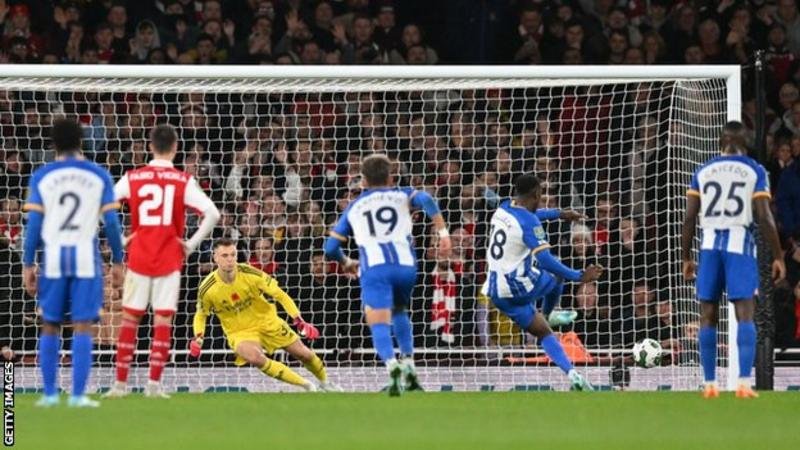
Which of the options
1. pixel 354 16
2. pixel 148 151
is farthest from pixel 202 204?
pixel 354 16

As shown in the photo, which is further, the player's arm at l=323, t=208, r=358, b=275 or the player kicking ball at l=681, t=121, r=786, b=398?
the player's arm at l=323, t=208, r=358, b=275

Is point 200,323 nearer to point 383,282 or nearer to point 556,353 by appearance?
point 383,282

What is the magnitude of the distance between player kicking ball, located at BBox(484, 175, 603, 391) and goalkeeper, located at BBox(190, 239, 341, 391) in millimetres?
1753

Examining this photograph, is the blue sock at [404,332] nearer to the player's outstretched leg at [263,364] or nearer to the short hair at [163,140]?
the player's outstretched leg at [263,364]

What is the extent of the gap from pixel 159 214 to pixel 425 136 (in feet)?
18.6

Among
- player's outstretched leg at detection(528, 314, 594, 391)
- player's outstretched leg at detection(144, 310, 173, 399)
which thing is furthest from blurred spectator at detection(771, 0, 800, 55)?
player's outstretched leg at detection(144, 310, 173, 399)

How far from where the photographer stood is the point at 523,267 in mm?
15625

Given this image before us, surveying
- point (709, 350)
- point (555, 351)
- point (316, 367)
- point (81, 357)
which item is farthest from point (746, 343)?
point (81, 357)

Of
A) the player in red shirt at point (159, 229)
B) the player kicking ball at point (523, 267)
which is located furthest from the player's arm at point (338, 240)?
the player kicking ball at point (523, 267)

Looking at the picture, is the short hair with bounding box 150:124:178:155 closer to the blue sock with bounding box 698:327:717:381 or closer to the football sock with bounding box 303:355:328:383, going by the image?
the football sock with bounding box 303:355:328:383

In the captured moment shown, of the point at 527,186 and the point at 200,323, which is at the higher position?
the point at 527,186

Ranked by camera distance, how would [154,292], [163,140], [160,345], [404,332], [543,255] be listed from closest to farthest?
1. [163,140]
2. [154,292]
3. [160,345]
4. [404,332]
5. [543,255]

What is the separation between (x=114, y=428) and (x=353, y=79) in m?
6.33

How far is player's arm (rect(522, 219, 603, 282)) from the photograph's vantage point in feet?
50.6
